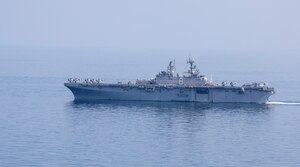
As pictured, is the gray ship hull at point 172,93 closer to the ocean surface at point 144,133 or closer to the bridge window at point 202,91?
the bridge window at point 202,91

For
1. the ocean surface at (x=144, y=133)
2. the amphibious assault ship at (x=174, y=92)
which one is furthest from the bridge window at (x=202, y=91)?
the ocean surface at (x=144, y=133)

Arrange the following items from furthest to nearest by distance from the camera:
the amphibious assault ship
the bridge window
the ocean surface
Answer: the bridge window < the amphibious assault ship < the ocean surface

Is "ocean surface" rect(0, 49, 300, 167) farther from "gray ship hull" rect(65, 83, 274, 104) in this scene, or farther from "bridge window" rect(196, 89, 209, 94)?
"bridge window" rect(196, 89, 209, 94)

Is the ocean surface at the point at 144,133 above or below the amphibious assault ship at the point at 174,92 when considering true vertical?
below

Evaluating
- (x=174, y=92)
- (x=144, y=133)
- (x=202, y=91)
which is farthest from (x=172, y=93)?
(x=144, y=133)

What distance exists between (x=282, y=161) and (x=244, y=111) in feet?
98.4

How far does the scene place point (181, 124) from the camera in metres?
81.6

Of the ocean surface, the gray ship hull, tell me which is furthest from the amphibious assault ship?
the ocean surface

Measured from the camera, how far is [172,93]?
98.4m

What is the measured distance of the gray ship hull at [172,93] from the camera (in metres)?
98.0

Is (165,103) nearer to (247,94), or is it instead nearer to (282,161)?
(247,94)

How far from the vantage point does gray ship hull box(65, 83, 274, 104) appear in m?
98.0

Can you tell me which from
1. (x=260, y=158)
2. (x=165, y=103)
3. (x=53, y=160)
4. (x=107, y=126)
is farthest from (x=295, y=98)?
(x=53, y=160)

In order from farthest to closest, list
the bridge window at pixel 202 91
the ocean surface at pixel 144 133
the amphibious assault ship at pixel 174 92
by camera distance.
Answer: the bridge window at pixel 202 91 → the amphibious assault ship at pixel 174 92 → the ocean surface at pixel 144 133
